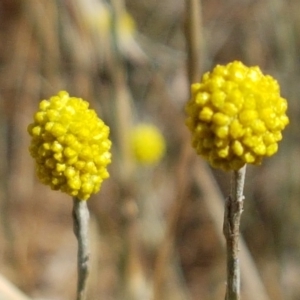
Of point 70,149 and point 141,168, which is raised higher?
point 141,168

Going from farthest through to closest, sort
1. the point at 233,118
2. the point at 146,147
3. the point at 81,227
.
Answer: the point at 146,147 → the point at 81,227 → the point at 233,118

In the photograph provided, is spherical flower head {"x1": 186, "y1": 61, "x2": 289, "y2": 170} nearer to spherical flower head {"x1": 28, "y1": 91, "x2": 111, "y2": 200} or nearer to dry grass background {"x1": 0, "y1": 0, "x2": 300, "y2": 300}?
spherical flower head {"x1": 28, "y1": 91, "x2": 111, "y2": 200}

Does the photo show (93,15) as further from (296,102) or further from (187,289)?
(187,289)

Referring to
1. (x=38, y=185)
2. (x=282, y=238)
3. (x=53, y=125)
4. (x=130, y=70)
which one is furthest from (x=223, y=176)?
(x=53, y=125)

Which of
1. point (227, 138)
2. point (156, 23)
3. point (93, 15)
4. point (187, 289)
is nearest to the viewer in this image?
point (227, 138)

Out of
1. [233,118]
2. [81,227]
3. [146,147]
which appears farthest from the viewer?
[146,147]

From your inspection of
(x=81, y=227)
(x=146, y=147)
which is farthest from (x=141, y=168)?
(x=81, y=227)


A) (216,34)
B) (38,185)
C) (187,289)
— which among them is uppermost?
(216,34)

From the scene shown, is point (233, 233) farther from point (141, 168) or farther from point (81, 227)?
point (141, 168)
